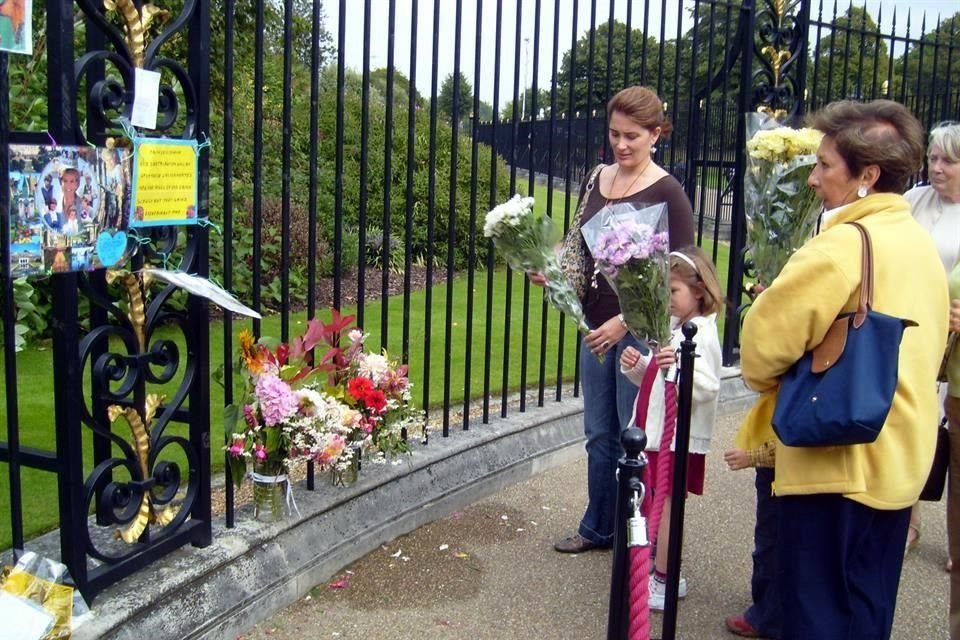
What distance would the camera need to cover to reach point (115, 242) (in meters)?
2.77

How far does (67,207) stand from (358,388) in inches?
52.2

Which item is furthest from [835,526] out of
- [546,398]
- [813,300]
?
[546,398]

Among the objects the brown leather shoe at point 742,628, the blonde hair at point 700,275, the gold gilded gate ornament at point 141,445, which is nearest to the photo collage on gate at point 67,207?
the gold gilded gate ornament at point 141,445

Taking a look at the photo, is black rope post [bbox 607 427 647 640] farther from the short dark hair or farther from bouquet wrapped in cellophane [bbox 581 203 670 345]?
the short dark hair

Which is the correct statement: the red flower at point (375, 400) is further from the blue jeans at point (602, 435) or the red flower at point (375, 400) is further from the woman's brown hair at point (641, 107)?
the woman's brown hair at point (641, 107)

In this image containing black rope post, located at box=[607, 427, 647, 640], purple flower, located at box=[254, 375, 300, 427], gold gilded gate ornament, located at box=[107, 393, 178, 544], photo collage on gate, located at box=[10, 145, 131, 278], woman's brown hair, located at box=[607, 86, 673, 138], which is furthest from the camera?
woman's brown hair, located at box=[607, 86, 673, 138]

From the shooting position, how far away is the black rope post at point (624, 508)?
2180mm

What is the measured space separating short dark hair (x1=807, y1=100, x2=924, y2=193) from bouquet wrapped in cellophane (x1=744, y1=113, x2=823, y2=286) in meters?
0.68

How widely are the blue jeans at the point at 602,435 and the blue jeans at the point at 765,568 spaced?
64 centimetres

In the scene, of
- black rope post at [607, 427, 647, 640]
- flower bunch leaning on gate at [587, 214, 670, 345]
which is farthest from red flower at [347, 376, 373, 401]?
black rope post at [607, 427, 647, 640]

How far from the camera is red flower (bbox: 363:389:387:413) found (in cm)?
357

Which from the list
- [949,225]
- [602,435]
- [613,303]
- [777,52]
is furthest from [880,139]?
[777,52]

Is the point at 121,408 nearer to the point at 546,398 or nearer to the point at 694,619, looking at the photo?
the point at 694,619

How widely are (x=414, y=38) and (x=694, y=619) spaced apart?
261cm
